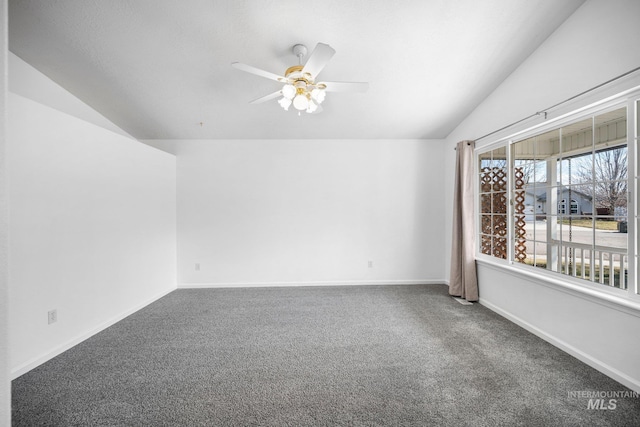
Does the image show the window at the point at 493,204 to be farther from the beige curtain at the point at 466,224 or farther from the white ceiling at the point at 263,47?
the white ceiling at the point at 263,47

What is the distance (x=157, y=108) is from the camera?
11.5 ft

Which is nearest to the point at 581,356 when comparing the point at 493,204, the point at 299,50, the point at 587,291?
the point at 587,291

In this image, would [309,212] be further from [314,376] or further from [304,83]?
[314,376]

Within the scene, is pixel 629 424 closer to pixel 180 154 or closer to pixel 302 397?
pixel 302 397

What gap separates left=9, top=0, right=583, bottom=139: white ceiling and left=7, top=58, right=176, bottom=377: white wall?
588 millimetres

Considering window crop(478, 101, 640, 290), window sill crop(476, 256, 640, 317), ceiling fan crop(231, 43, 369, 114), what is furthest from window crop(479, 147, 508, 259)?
ceiling fan crop(231, 43, 369, 114)

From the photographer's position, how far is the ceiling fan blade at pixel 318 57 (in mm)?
1778

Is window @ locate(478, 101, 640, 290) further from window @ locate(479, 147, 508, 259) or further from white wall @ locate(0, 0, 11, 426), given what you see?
white wall @ locate(0, 0, 11, 426)

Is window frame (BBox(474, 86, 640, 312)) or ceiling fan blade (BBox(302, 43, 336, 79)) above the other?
ceiling fan blade (BBox(302, 43, 336, 79))

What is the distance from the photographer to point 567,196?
277 cm

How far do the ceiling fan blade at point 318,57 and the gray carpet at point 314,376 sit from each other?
2.27m

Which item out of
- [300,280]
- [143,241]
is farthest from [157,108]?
[300,280]

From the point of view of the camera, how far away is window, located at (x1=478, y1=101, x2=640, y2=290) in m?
2.29

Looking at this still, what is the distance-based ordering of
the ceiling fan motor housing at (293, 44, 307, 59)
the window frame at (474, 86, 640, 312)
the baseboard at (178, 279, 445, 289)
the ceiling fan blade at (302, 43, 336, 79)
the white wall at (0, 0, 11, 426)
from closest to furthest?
1. the white wall at (0, 0, 11, 426)
2. the ceiling fan blade at (302, 43, 336, 79)
3. the window frame at (474, 86, 640, 312)
4. the ceiling fan motor housing at (293, 44, 307, 59)
5. the baseboard at (178, 279, 445, 289)
